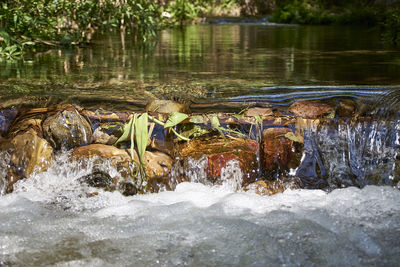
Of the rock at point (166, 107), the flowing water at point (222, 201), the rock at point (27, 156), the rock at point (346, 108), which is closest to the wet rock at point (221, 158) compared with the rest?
the flowing water at point (222, 201)

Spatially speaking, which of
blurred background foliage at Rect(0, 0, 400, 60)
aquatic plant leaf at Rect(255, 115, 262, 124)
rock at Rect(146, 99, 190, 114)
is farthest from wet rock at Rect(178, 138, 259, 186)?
blurred background foliage at Rect(0, 0, 400, 60)

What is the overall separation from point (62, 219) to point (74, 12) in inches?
162

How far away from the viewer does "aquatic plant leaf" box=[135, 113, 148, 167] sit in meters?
2.48

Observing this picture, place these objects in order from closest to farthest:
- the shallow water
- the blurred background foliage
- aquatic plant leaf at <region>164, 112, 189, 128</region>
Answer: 1. the shallow water
2. aquatic plant leaf at <region>164, 112, 189, 128</region>
3. the blurred background foliage

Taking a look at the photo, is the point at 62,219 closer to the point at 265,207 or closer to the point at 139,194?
the point at 139,194

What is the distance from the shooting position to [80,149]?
8.48 feet

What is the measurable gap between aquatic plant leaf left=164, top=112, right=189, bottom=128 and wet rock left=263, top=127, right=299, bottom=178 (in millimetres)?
491

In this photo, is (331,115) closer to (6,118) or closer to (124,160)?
(124,160)

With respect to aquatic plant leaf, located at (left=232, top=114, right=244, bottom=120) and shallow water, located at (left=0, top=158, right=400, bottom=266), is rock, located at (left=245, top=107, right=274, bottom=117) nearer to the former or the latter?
aquatic plant leaf, located at (left=232, top=114, right=244, bottom=120)

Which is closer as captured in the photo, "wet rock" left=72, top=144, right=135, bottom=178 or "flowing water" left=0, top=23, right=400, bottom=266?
"flowing water" left=0, top=23, right=400, bottom=266

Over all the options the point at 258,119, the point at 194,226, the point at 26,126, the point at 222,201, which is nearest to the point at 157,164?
the point at 222,201

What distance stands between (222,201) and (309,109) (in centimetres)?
86

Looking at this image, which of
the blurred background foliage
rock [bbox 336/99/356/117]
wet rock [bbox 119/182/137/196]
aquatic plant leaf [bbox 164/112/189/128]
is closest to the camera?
wet rock [bbox 119/182/137/196]

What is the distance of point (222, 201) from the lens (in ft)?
7.83
